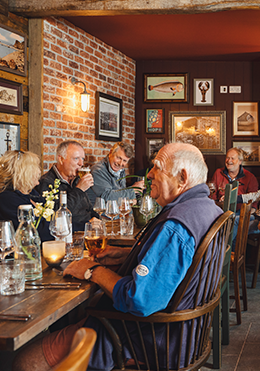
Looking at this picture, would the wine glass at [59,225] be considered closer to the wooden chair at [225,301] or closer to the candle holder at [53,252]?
the candle holder at [53,252]

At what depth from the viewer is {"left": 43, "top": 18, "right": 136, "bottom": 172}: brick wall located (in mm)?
4074

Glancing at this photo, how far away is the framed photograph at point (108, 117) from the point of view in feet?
17.0

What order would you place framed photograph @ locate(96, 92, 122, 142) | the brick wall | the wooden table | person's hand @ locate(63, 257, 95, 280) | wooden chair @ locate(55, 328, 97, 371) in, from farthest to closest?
framed photograph @ locate(96, 92, 122, 142) → the brick wall → person's hand @ locate(63, 257, 95, 280) → the wooden table → wooden chair @ locate(55, 328, 97, 371)

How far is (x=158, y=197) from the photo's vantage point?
5.70 feet

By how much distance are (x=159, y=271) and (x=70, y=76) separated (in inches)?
141

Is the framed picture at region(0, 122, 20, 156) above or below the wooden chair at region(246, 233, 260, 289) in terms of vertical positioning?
above

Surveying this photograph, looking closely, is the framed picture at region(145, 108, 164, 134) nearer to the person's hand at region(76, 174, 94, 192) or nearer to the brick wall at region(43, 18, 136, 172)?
the brick wall at region(43, 18, 136, 172)

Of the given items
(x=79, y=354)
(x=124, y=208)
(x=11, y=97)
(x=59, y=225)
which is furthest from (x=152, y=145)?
(x=79, y=354)

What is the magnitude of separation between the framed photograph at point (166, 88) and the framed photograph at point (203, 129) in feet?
0.87

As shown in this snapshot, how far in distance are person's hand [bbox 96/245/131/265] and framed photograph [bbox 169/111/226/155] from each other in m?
4.55

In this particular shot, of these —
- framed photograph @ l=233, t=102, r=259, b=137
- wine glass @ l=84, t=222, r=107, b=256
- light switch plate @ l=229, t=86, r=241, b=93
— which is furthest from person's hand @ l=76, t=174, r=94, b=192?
light switch plate @ l=229, t=86, r=241, b=93

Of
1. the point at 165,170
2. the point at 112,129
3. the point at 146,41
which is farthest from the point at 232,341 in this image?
the point at 146,41

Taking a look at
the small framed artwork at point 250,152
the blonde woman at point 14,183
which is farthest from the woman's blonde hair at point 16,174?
the small framed artwork at point 250,152

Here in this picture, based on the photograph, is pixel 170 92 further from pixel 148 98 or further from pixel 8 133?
pixel 8 133
